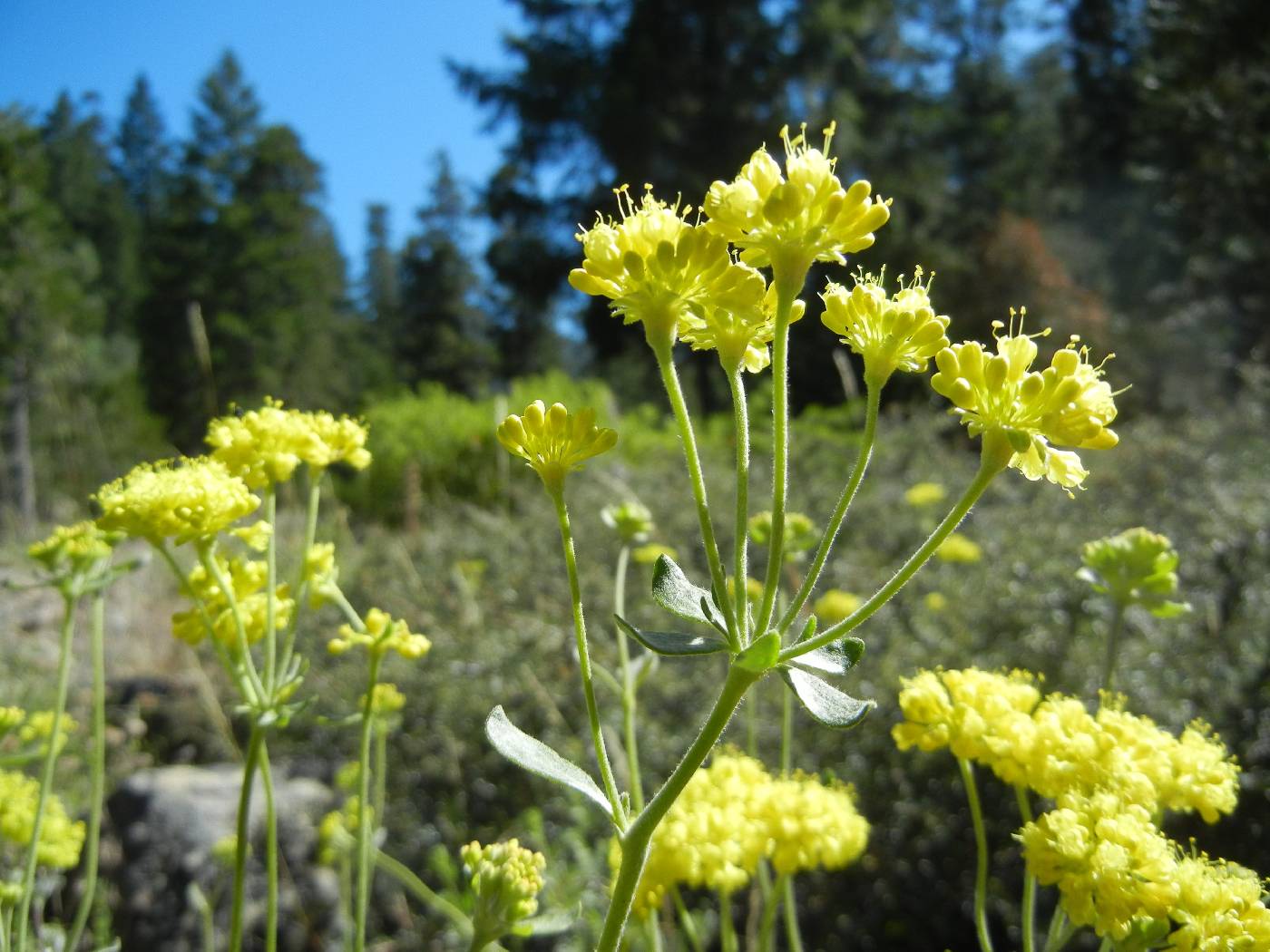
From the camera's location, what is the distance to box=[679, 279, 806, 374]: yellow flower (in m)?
0.78

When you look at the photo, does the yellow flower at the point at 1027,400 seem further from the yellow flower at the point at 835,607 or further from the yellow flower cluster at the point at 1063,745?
the yellow flower at the point at 835,607

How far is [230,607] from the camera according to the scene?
3.37ft

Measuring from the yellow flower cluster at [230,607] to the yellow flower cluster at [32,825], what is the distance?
→ 1.82ft

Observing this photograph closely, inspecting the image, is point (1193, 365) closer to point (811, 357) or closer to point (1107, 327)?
point (1107, 327)

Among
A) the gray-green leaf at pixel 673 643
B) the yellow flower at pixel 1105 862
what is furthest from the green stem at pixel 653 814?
the yellow flower at pixel 1105 862

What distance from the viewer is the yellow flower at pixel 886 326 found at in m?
0.78

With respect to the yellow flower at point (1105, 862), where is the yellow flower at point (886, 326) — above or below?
above

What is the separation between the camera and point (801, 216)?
0.75m

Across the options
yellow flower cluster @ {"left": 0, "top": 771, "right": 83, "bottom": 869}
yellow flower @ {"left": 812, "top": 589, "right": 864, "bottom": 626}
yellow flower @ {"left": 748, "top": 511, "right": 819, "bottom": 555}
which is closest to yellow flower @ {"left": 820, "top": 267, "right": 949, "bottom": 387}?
yellow flower @ {"left": 748, "top": 511, "right": 819, "bottom": 555}

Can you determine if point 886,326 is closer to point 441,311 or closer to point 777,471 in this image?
point 777,471

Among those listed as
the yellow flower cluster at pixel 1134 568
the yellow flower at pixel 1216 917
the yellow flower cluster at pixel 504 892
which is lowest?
the yellow flower cluster at pixel 504 892

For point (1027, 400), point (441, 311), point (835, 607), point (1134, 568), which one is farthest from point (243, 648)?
point (441, 311)

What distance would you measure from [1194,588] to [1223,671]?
0.80 m

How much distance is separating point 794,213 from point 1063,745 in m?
0.62
